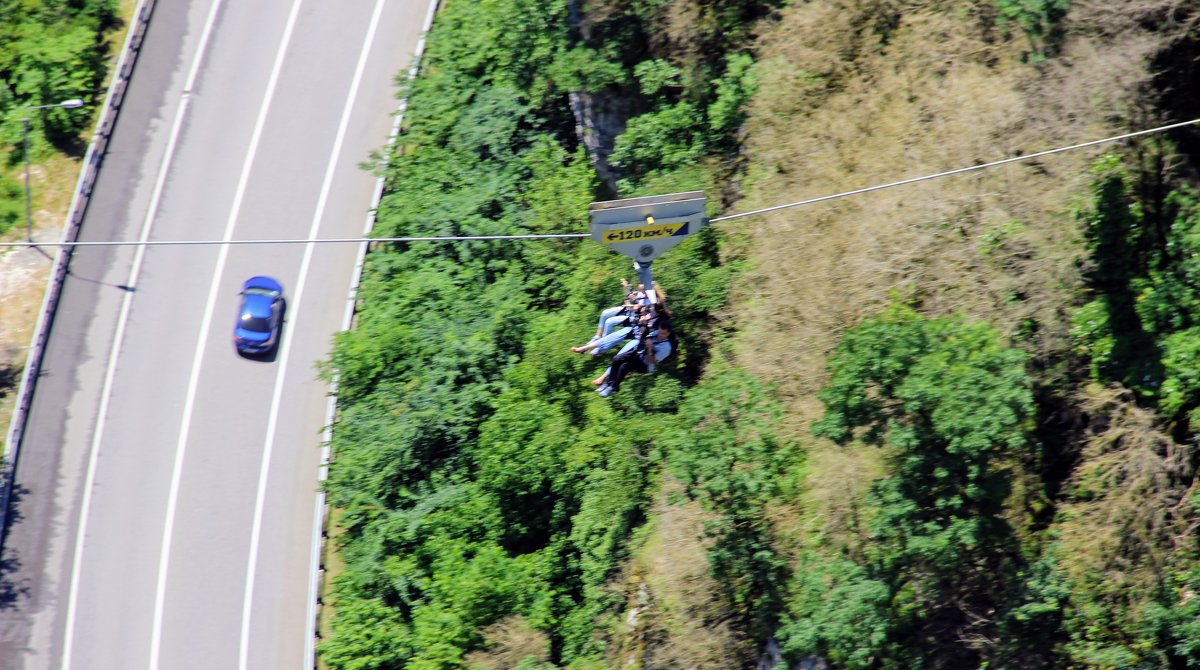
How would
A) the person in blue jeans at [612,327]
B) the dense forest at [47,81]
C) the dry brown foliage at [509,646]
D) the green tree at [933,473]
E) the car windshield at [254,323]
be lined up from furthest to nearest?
the dense forest at [47,81] < the car windshield at [254,323] < the dry brown foliage at [509,646] < the person in blue jeans at [612,327] < the green tree at [933,473]

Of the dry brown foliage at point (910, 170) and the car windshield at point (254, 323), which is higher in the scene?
the dry brown foliage at point (910, 170)

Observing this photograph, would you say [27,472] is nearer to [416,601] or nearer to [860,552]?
[416,601]

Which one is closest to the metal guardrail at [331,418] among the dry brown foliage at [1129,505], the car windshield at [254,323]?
the car windshield at [254,323]

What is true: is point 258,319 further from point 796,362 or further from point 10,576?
point 796,362

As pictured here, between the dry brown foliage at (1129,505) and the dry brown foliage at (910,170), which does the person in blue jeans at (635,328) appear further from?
the dry brown foliage at (1129,505)

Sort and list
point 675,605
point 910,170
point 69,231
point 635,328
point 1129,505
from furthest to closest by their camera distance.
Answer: point 69,231
point 910,170
point 675,605
point 635,328
point 1129,505

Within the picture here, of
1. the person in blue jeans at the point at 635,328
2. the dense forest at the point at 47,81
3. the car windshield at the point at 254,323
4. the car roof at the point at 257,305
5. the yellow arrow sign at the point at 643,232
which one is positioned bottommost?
the person in blue jeans at the point at 635,328

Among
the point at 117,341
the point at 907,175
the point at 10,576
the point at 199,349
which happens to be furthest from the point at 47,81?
the point at 907,175
